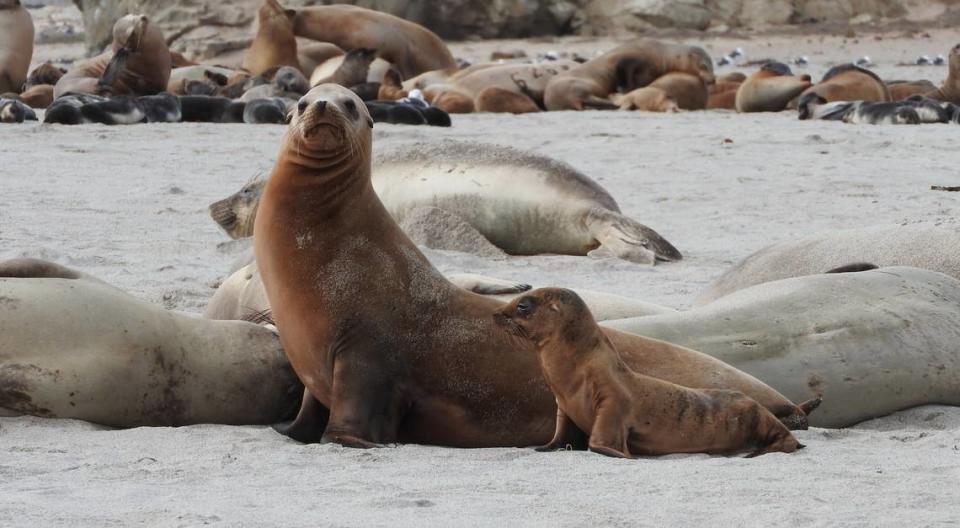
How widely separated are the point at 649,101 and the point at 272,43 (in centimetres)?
433

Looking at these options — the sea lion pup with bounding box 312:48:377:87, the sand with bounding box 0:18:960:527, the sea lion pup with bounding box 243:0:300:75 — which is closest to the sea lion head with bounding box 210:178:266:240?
the sand with bounding box 0:18:960:527

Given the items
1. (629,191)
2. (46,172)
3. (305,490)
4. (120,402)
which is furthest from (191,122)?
(305,490)

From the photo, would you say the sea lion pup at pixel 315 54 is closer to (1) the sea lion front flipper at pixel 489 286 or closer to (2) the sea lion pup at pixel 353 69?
(2) the sea lion pup at pixel 353 69

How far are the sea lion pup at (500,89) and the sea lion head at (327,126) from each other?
10.4 m

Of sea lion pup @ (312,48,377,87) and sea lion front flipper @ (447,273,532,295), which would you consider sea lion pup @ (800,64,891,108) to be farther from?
sea lion front flipper @ (447,273,532,295)

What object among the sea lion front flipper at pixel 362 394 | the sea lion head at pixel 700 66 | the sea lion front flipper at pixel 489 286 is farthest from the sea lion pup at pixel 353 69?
the sea lion front flipper at pixel 362 394

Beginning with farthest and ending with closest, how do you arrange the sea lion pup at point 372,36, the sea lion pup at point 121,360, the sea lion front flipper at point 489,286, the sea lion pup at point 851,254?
the sea lion pup at point 372,36, the sea lion pup at point 851,254, the sea lion front flipper at point 489,286, the sea lion pup at point 121,360

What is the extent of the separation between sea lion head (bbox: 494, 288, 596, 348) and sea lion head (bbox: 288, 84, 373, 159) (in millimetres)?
695

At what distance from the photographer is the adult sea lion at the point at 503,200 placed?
7760mm

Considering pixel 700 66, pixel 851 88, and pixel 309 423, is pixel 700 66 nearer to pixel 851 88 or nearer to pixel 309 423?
pixel 851 88

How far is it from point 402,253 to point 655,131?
29.5ft

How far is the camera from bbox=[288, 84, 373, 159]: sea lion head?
4184 millimetres

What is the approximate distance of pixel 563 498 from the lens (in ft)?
10.7

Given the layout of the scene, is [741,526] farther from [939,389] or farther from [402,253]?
[939,389]
